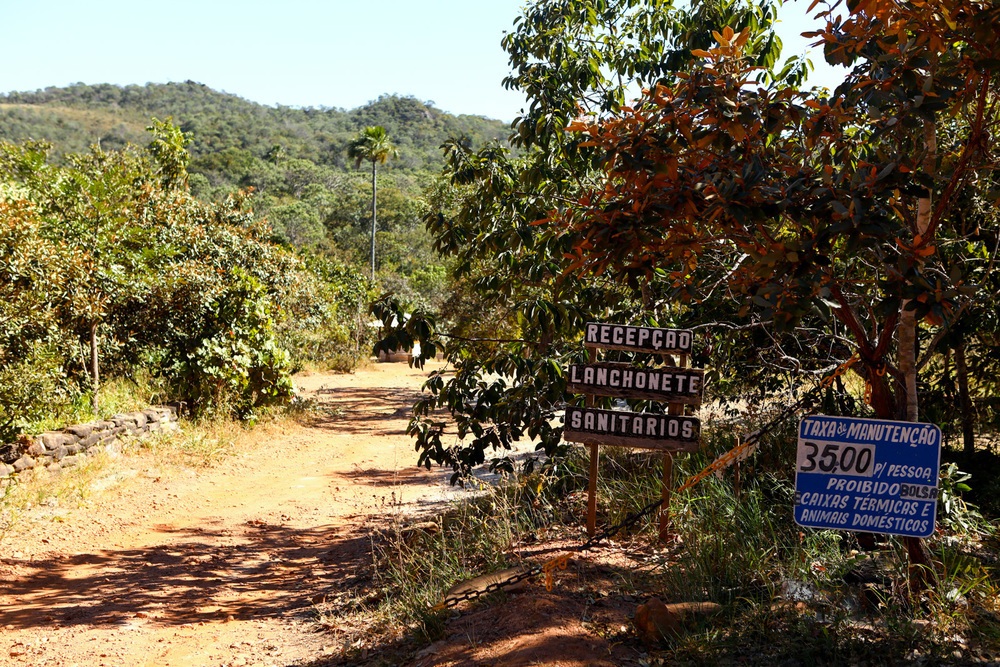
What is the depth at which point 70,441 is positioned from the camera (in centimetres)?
1077

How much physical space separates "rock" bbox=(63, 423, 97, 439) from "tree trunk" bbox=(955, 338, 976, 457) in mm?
10091

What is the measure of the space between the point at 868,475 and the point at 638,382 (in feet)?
8.16

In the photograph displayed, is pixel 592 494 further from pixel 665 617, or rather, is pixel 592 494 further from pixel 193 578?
pixel 193 578

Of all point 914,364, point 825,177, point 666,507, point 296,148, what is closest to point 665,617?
point 666,507

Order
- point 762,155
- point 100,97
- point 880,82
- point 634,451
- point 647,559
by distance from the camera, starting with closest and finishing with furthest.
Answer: point 880,82 → point 762,155 → point 647,559 → point 634,451 → point 100,97

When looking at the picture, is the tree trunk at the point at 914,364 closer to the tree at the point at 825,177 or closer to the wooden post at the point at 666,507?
the tree at the point at 825,177

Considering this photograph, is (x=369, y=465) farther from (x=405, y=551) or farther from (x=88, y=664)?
(x=88, y=664)

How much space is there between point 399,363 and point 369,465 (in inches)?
623

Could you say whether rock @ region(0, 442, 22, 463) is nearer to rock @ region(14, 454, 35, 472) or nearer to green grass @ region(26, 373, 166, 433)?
rock @ region(14, 454, 35, 472)

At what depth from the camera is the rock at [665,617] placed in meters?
4.49

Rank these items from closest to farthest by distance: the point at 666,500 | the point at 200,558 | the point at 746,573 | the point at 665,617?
the point at 665,617 < the point at 746,573 < the point at 666,500 < the point at 200,558

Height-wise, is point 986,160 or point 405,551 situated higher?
point 986,160

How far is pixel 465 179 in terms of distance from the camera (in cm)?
827

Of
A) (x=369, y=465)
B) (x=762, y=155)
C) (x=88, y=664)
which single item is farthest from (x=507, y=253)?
(x=369, y=465)
